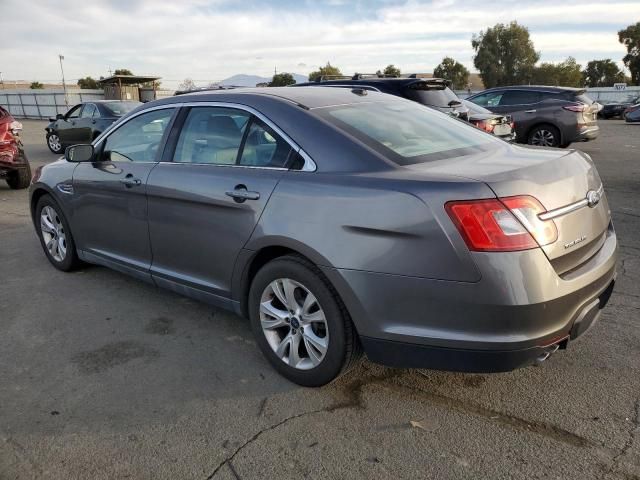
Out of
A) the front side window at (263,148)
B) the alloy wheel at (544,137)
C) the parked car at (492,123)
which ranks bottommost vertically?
the alloy wheel at (544,137)

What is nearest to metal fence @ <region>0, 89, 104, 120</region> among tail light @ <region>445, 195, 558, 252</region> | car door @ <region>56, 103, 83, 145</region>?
car door @ <region>56, 103, 83, 145</region>

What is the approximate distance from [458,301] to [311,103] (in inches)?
61.2

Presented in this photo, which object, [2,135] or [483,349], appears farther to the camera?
[2,135]

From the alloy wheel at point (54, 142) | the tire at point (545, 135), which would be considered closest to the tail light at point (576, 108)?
the tire at point (545, 135)

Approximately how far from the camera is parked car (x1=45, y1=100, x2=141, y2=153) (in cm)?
1433

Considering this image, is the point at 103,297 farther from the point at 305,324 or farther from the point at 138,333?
the point at 305,324

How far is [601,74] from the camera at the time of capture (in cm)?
7200

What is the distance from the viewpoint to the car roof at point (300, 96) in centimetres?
337

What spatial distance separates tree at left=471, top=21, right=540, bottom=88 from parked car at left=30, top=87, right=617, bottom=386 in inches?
2885

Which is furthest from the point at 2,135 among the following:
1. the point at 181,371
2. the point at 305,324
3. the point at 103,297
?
the point at 305,324

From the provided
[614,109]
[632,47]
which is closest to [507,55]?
[632,47]

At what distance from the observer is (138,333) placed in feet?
12.7

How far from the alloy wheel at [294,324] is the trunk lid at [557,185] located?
917 mm

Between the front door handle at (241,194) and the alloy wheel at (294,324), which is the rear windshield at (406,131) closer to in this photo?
the front door handle at (241,194)
